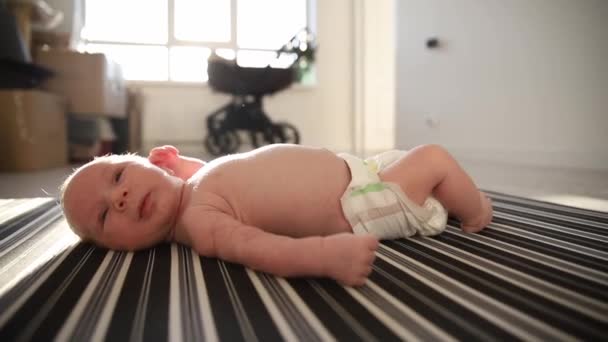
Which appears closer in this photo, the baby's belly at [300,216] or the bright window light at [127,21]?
the baby's belly at [300,216]

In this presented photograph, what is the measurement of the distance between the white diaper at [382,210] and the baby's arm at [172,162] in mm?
374

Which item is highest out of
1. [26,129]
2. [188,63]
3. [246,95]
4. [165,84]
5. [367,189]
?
[188,63]

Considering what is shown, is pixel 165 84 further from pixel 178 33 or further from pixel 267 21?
pixel 267 21

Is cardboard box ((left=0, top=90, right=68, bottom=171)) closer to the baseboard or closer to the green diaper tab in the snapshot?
the green diaper tab

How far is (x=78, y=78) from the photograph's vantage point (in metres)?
2.54

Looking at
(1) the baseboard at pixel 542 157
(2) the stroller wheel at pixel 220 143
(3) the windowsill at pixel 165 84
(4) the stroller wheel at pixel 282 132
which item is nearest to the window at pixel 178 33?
→ (3) the windowsill at pixel 165 84

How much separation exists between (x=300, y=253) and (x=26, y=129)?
204 cm

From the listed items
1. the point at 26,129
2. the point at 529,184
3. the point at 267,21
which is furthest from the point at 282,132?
the point at 529,184

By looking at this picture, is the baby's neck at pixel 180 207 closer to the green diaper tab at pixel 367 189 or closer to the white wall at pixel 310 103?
the green diaper tab at pixel 367 189

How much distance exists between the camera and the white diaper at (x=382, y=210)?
737 millimetres

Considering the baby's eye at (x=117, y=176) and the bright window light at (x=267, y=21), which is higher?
the bright window light at (x=267, y=21)

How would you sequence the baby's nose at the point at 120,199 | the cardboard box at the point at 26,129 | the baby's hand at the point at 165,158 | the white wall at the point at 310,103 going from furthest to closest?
the white wall at the point at 310,103 < the cardboard box at the point at 26,129 < the baby's hand at the point at 165,158 < the baby's nose at the point at 120,199

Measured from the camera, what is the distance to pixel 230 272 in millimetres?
609

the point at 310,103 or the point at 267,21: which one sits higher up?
the point at 267,21
